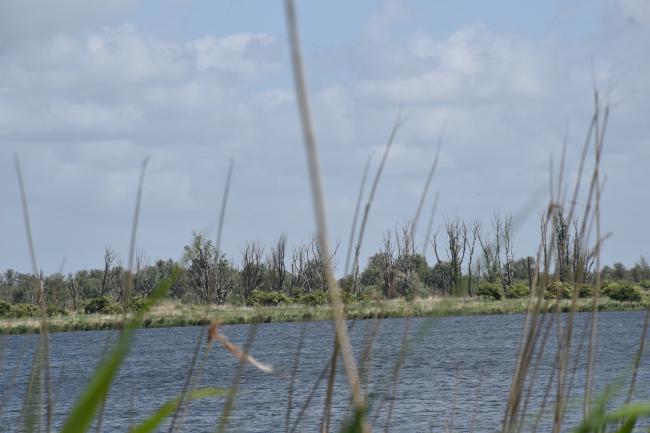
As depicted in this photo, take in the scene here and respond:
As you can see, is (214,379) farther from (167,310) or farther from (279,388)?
(167,310)

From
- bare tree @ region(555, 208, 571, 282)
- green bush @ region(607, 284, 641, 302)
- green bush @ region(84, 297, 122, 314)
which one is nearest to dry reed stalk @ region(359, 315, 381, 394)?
bare tree @ region(555, 208, 571, 282)

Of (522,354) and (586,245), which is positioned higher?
(586,245)

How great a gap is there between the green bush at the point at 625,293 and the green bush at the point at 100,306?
29.5m

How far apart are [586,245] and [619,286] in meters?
51.3

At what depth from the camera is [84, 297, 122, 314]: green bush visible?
163 ft

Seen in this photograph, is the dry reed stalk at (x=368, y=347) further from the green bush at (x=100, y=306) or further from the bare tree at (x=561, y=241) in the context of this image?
the green bush at (x=100, y=306)

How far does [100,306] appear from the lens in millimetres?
50406

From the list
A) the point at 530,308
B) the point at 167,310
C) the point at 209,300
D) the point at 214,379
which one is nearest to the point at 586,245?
the point at 530,308

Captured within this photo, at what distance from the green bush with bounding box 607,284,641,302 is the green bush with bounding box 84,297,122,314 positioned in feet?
96.8

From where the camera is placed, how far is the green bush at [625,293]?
162 feet

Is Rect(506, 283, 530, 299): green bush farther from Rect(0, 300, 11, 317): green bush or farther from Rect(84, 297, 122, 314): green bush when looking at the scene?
Rect(0, 300, 11, 317): green bush

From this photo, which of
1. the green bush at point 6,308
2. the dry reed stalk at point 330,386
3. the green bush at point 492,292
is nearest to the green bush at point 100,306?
the green bush at point 6,308

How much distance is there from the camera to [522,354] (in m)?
1.73

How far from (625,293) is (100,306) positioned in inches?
1224
